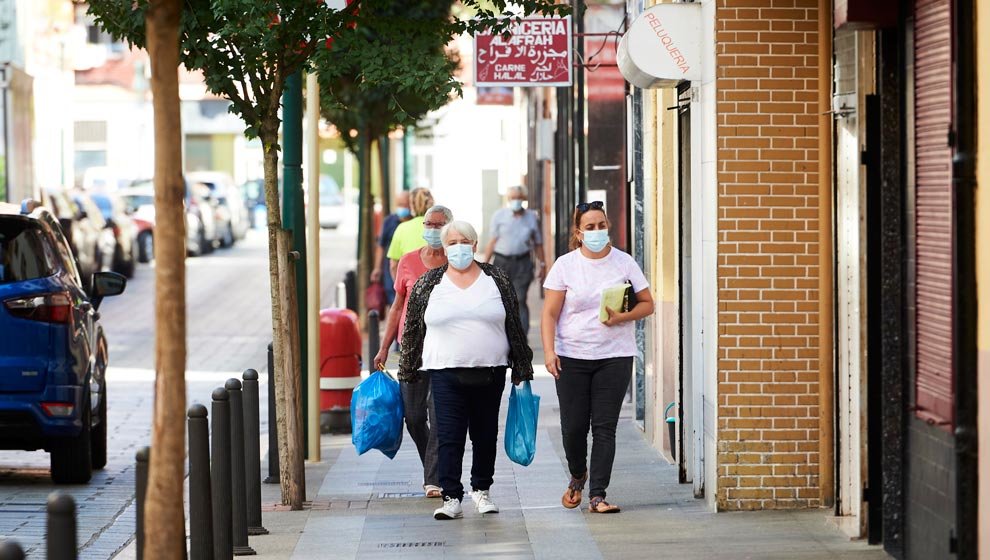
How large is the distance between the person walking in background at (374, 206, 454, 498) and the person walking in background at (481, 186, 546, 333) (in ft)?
27.7

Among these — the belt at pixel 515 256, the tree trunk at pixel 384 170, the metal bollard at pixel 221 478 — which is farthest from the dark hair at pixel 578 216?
the tree trunk at pixel 384 170

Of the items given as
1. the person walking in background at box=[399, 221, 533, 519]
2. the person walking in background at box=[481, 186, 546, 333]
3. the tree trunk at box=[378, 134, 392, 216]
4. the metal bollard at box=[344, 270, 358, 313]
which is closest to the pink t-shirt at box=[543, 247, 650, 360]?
the person walking in background at box=[399, 221, 533, 519]

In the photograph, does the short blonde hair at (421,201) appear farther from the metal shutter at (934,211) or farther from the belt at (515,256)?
the metal shutter at (934,211)

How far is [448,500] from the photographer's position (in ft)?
30.9

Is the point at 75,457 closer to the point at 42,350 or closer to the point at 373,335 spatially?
the point at 42,350

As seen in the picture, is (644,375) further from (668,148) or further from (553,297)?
(553,297)

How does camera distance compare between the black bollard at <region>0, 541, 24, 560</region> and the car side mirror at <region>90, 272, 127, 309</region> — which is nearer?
the black bollard at <region>0, 541, 24, 560</region>

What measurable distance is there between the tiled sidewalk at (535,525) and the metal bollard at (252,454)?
106 mm

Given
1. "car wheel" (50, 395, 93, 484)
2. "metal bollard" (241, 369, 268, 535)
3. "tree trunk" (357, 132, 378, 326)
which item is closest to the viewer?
"metal bollard" (241, 369, 268, 535)

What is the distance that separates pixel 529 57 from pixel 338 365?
10.5ft

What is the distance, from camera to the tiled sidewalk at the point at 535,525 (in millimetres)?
8414

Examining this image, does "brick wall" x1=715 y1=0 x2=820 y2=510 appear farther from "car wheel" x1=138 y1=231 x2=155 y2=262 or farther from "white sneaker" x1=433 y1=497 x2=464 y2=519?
"car wheel" x1=138 y1=231 x2=155 y2=262

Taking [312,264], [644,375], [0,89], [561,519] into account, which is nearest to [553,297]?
[561,519]

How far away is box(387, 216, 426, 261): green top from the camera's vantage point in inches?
577
